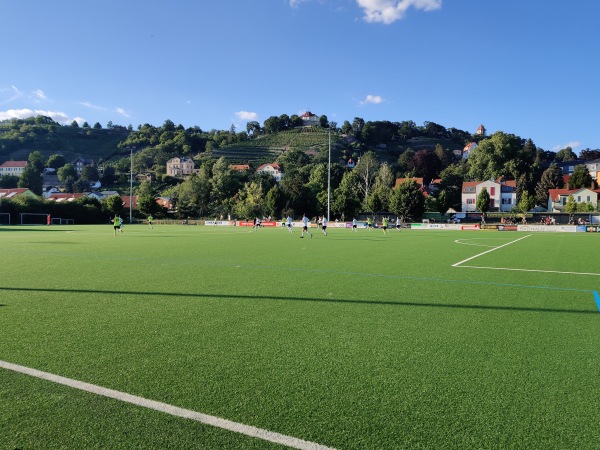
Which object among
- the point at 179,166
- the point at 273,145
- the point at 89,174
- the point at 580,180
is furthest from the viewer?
the point at 273,145

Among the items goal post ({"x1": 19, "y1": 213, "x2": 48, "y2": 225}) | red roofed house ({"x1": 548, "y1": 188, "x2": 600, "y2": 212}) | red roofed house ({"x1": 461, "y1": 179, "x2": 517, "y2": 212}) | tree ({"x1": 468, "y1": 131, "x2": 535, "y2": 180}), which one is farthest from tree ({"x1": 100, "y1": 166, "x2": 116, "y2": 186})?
red roofed house ({"x1": 548, "y1": 188, "x2": 600, "y2": 212})

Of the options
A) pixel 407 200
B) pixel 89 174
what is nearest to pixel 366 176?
pixel 407 200

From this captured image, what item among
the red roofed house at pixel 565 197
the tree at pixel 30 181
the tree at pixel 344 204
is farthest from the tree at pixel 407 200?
the tree at pixel 30 181

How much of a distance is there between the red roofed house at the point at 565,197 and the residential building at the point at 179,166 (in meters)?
129

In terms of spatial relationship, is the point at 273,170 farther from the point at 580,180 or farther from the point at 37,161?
the point at 37,161

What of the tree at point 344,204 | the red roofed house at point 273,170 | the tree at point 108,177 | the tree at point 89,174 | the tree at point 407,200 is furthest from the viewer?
the tree at point 108,177

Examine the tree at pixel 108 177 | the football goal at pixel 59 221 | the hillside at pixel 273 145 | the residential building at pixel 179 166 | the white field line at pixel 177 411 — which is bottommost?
the football goal at pixel 59 221

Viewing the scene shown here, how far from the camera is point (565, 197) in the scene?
293 ft

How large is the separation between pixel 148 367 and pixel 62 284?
20.4 feet

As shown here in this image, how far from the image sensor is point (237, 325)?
18.9 ft

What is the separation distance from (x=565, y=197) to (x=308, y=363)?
104 metres

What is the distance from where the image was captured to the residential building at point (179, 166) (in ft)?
556

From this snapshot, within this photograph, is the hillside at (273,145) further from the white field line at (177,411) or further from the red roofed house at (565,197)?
the white field line at (177,411)

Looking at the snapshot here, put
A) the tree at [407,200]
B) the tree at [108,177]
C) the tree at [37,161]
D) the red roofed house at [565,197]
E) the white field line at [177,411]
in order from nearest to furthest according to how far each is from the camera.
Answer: the white field line at [177,411] → the tree at [407,200] → the red roofed house at [565,197] → the tree at [108,177] → the tree at [37,161]
